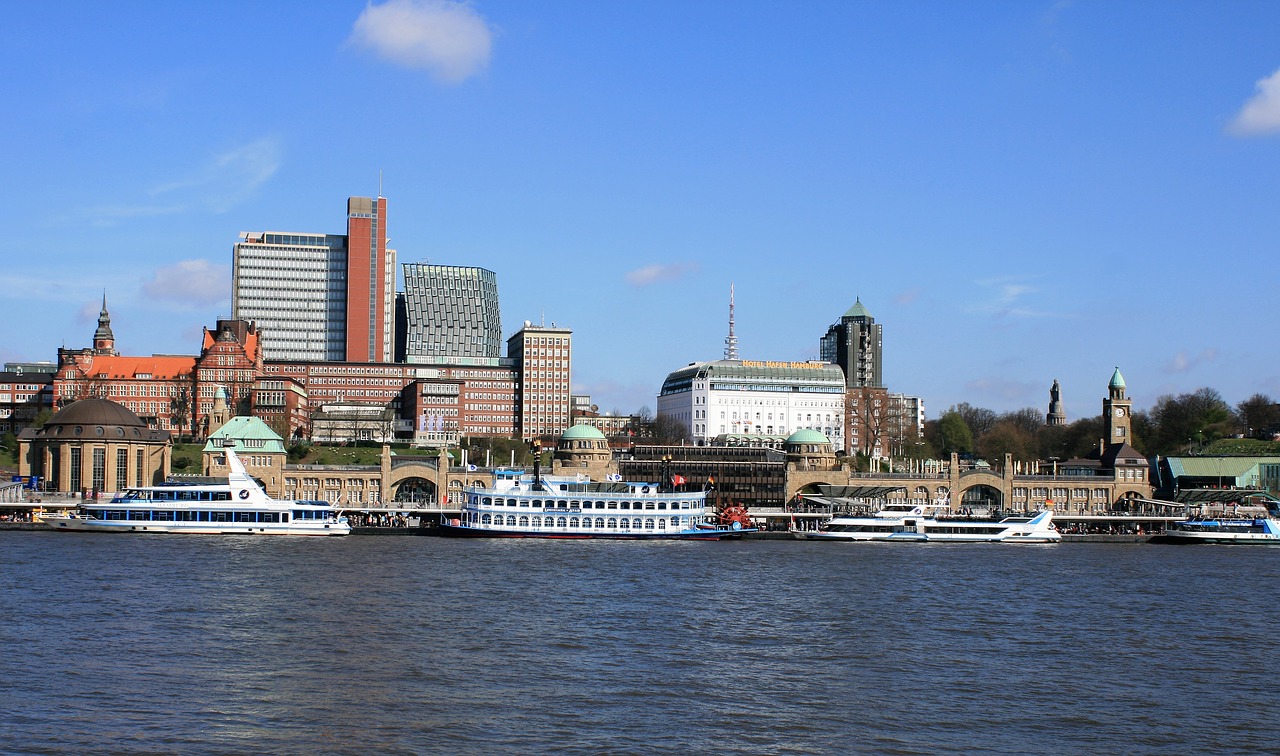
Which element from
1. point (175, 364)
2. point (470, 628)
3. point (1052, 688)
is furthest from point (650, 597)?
point (175, 364)

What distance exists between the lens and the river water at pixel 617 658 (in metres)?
40.4

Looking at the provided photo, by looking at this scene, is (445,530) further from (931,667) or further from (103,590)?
(931,667)

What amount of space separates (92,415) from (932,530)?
8239 centimetres

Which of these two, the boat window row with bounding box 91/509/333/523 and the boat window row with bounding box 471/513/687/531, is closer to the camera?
the boat window row with bounding box 91/509/333/523

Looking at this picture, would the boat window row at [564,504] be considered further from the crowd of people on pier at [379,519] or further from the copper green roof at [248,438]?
the copper green roof at [248,438]

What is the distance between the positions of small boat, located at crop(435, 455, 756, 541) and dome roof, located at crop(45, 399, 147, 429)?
4346cm

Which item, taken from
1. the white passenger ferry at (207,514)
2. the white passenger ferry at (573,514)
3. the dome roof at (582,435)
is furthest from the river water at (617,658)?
the dome roof at (582,435)

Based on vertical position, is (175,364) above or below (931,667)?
above

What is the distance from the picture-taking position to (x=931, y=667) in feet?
169

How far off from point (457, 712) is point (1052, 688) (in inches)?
785

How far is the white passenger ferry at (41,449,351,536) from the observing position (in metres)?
114

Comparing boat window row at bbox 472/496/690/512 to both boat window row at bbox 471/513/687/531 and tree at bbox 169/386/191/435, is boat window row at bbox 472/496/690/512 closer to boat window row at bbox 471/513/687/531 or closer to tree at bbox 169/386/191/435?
boat window row at bbox 471/513/687/531

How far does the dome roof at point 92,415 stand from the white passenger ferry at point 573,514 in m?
43.4

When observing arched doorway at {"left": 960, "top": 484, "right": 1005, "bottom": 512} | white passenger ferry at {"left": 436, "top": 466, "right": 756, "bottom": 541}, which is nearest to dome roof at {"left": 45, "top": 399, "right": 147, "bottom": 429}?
white passenger ferry at {"left": 436, "top": 466, "right": 756, "bottom": 541}
